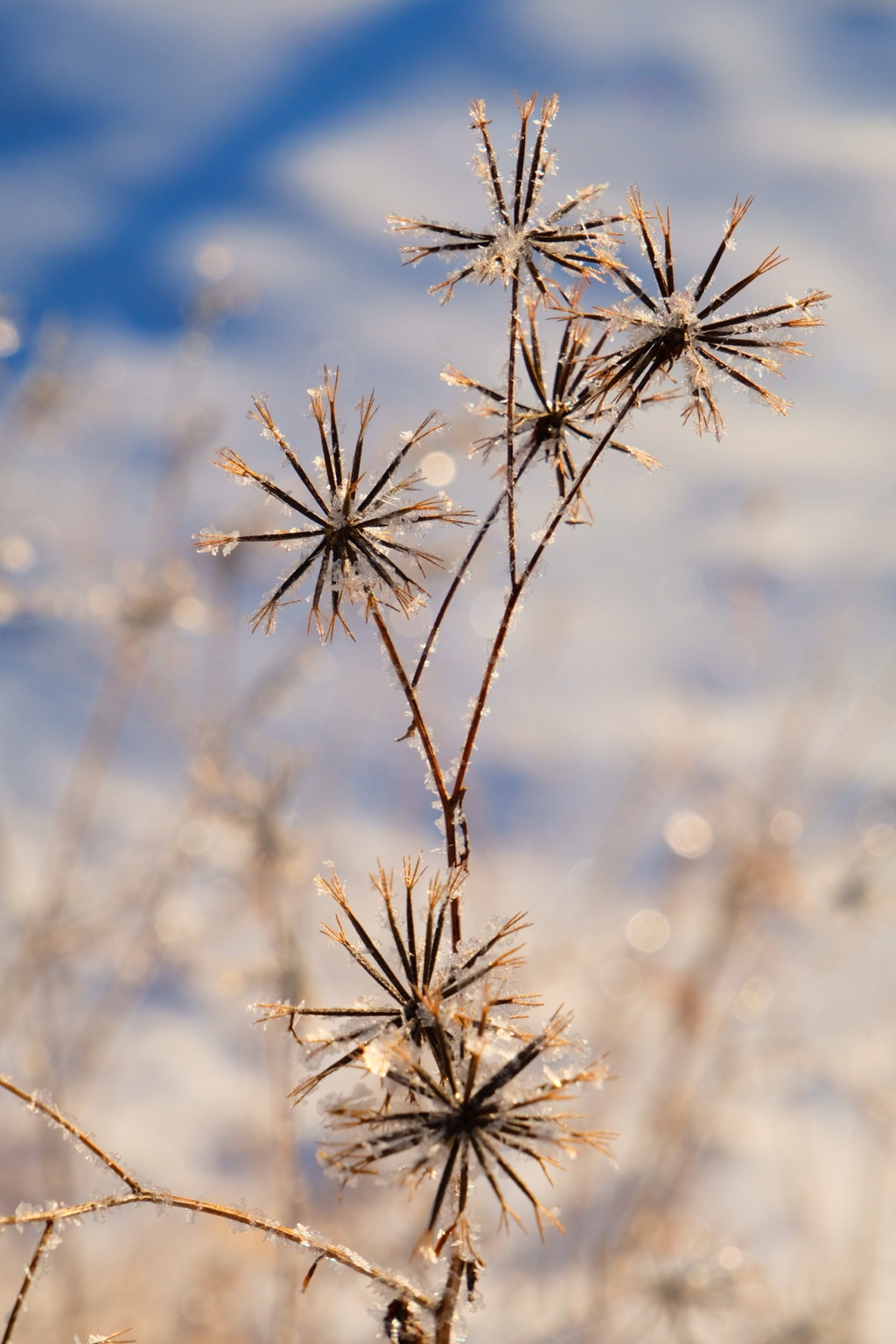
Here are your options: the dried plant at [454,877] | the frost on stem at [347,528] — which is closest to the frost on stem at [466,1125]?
the dried plant at [454,877]

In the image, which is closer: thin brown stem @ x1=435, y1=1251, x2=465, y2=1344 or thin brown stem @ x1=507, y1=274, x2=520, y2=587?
thin brown stem @ x1=435, y1=1251, x2=465, y2=1344

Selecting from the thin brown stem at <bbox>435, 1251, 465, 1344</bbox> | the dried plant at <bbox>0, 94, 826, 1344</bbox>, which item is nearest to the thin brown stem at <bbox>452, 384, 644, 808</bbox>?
the dried plant at <bbox>0, 94, 826, 1344</bbox>

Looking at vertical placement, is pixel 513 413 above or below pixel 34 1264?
above

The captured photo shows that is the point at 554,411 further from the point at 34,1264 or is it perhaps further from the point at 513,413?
the point at 34,1264

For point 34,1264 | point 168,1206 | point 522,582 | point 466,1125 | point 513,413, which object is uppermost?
point 513,413

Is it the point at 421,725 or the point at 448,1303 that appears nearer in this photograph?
the point at 448,1303

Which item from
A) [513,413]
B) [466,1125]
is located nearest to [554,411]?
[513,413]

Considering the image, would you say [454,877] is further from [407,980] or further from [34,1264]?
[34,1264]

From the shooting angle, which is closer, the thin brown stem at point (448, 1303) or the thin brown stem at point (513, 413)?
the thin brown stem at point (448, 1303)

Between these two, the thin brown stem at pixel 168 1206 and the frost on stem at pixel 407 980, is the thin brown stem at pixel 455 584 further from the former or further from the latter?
the thin brown stem at pixel 168 1206

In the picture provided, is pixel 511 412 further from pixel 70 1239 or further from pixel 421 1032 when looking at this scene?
pixel 70 1239

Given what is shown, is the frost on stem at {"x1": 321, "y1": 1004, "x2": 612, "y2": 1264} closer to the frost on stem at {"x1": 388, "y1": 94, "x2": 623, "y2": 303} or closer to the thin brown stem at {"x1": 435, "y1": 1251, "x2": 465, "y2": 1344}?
the thin brown stem at {"x1": 435, "y1": 1251, "x2": 465, "y2": 1344}
